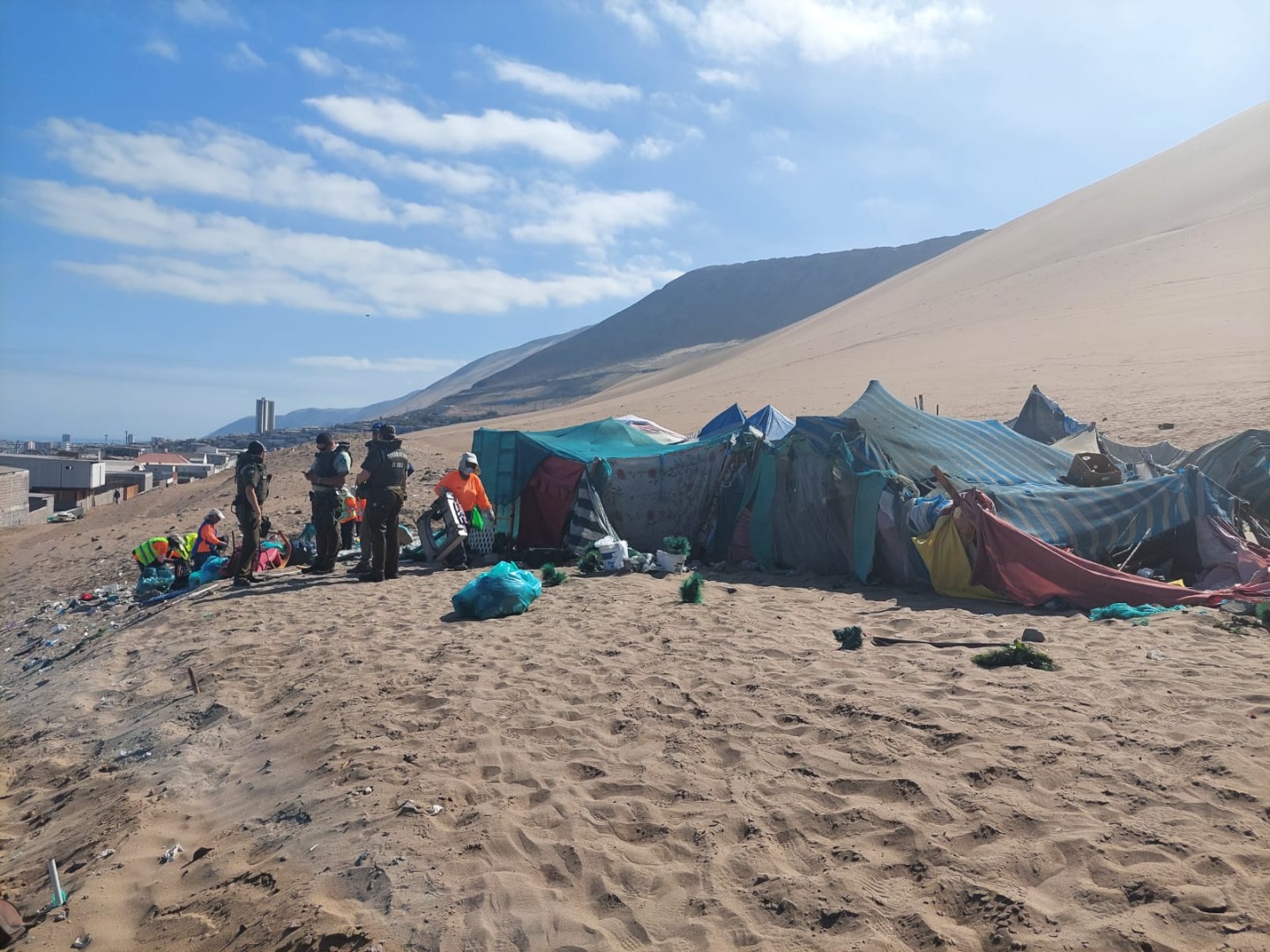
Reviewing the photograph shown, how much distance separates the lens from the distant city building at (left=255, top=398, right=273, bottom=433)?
319 ft

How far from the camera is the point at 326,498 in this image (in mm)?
9586

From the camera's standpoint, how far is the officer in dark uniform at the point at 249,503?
9125 millimetres

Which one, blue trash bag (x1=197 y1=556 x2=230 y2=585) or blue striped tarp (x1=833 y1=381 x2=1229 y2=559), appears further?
blue trash bag (x1=197 y1=556 x2=230 y2=585)

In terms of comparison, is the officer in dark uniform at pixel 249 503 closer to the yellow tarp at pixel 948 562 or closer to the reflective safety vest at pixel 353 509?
the reflective safety vest at pixel 353 509

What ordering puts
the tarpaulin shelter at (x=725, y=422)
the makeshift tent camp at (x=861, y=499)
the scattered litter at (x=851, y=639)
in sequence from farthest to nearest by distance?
the tarpaulin shelter at (x=725, y=422) → the makeshift tent camp at (x=861, y=499) → the scattered litter at (x=851, y=639)

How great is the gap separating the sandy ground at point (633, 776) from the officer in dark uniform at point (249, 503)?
426 mm

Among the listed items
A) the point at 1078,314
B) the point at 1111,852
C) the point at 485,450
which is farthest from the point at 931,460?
the point at 1078,314

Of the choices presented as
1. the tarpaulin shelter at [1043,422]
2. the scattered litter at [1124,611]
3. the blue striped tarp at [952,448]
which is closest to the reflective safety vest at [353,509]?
the blue striped tarp at [952,448]

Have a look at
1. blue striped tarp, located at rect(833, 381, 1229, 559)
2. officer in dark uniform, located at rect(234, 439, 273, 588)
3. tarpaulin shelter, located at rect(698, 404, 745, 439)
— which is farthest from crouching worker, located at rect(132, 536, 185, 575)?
tarpaulin shelter, located at rect(698, 404, 745, 439)

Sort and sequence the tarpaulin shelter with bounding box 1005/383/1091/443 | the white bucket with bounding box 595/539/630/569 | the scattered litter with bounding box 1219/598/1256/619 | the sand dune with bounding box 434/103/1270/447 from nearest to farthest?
1. the scattered litter with bounding box 1219/598/1256/619
2. the white bucket with bounding box 595/539/630/569
3. the tarpaulin shelter with bounding box 1005/383/1091/443
4. the sand dune with bounding box 434/103/1270/447

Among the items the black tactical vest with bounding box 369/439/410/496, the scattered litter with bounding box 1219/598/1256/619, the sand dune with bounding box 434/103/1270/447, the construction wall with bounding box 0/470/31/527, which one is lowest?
the construction wall with bounding box 0/470/31/527

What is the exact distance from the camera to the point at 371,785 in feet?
14.3

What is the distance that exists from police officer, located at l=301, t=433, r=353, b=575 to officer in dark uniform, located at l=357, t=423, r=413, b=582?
1.12 feet

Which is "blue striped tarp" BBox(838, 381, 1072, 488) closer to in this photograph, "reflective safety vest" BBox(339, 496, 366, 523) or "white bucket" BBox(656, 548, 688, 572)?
"white bucket" BBox(656, 548, 688, 572)
